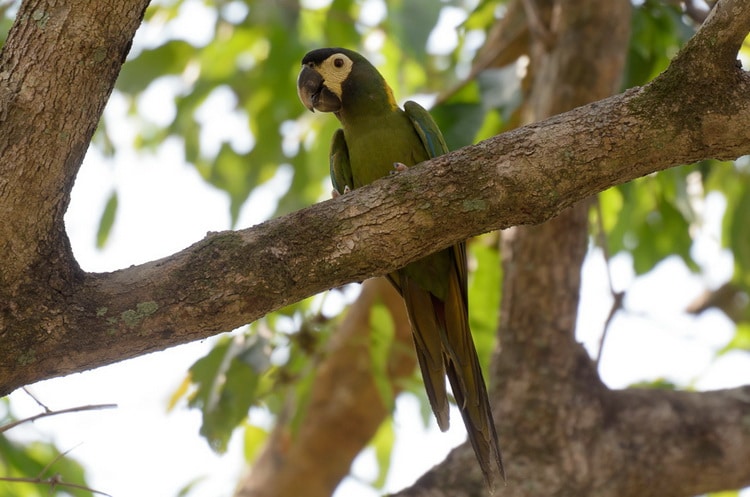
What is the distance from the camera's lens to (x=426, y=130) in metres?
3.29

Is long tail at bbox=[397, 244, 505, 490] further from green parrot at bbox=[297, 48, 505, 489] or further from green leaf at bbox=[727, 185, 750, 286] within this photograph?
green leaf at bbox=[727, 185, 750, 286]

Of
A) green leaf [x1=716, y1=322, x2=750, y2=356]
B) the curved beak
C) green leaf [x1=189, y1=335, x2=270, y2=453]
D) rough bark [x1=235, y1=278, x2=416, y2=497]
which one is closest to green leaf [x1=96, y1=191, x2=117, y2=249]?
green leaf [x1=189, y1=335, x2=270, y2=453]

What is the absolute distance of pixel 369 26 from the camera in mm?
4797

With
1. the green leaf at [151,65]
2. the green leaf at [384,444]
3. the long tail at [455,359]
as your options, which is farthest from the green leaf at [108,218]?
the long tail at [455,359]

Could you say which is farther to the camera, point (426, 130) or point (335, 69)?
point (335, 69)

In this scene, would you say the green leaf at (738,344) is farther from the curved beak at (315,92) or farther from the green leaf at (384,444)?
the curved beak at (315,92)

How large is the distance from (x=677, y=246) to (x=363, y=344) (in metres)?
1.73

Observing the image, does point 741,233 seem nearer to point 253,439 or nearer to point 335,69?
point 335,69

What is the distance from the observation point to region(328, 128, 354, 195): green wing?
3477mm

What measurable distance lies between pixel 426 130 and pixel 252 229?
4.26 feet

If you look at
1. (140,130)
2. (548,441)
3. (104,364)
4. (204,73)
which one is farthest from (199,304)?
(140,130)

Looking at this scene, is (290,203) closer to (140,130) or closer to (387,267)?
(140,130)

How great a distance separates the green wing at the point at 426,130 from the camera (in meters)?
3.25

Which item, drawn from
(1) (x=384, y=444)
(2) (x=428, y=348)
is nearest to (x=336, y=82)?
(2) (x=428, y=348)
